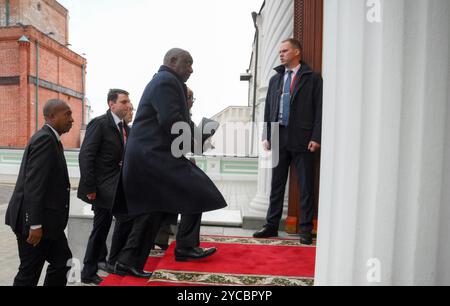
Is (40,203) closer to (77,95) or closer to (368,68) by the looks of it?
(368,68)

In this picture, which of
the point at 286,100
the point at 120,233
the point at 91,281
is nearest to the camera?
the point at 120,233

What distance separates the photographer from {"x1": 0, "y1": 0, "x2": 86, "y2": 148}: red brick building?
1752 centimetres

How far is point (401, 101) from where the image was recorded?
1.07 metres

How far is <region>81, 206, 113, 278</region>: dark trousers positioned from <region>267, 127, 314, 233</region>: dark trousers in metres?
1.63

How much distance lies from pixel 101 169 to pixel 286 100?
190 centimetres

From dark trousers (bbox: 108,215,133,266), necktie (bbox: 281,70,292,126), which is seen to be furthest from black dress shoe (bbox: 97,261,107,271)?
necktie (bbox: 281,70,292,126)

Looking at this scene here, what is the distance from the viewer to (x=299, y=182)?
334 centimetres

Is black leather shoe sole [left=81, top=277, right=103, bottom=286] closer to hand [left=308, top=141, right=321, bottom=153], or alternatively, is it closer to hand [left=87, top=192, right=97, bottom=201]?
hand [left=87, top=192, right=97, bottom=201]

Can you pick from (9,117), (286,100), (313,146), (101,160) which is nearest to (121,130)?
(101,160)

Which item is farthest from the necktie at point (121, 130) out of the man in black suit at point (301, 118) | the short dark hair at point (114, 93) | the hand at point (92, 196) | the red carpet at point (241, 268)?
the man in black suit at point (301, 118)

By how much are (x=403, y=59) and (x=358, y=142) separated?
0.29m

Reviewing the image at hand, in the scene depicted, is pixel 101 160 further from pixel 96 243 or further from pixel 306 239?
pixel 306 239

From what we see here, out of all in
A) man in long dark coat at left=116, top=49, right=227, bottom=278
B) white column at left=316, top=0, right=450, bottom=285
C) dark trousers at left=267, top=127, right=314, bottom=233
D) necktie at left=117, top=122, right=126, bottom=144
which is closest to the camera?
white column at left=316, top=0, right=450, bottom=285
